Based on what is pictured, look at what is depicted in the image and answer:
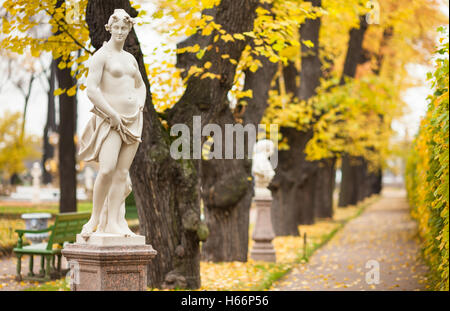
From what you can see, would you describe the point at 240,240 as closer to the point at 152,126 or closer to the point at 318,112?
the point at 152,126

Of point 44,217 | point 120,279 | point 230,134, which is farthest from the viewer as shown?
point 44,217

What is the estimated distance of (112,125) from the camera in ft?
23.7

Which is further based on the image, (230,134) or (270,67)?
(270,67)

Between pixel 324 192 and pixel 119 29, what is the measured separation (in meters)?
26.1

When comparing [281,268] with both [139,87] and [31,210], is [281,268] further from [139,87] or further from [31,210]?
[31,210]

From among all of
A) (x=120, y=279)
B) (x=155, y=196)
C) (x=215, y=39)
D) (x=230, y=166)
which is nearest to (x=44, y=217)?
(x=230, y=166)

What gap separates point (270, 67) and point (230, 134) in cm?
238

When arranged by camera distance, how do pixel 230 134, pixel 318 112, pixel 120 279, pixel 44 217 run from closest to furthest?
pixel 120 279, pixel 230 134, pixel 44 217, pixel 318 112

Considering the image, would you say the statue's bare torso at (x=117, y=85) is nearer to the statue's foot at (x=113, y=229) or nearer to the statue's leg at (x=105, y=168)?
the statue's leg at (x=105, y=168)

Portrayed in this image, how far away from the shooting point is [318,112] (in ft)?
66.2

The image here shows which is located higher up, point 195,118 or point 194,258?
point 195,118

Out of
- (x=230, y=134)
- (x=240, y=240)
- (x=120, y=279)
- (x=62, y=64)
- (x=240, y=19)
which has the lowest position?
(x=240, y=240)

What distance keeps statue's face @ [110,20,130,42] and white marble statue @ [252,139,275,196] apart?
28.9 ft

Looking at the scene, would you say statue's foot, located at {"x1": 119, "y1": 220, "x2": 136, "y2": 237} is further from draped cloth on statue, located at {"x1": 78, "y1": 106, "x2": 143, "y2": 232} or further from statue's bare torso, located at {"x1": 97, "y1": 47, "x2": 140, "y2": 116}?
statue's bare torso, located at {"x1": 97, "y1": 47, "x2": 140, "y2": 116}
